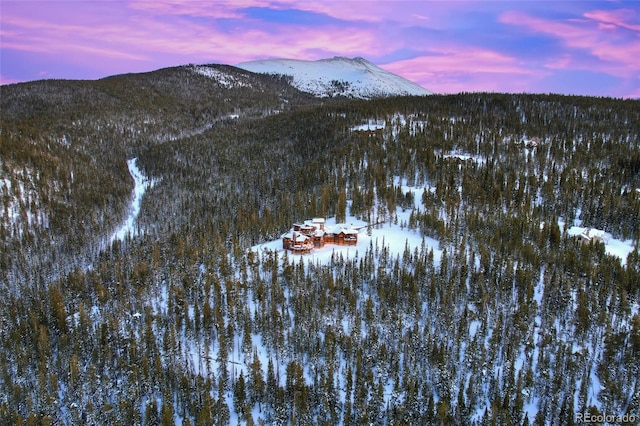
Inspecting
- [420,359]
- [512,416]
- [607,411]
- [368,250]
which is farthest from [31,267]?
[607,411]

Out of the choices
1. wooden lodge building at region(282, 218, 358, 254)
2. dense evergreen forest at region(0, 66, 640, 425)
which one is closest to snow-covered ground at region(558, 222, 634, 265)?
dense evergreen forest at region(0, 66, 640, 425)

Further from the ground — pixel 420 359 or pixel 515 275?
pixel 515 275

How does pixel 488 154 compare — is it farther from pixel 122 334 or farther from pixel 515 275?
pixel 122 334
